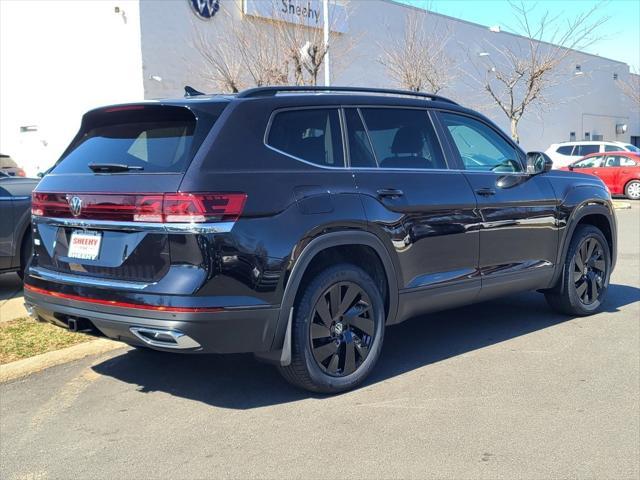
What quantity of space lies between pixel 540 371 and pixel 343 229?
189 centimetres

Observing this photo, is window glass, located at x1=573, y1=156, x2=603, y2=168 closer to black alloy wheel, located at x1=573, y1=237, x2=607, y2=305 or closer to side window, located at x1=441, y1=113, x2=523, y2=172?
black alloy wheel, located at x1=573, y1=237, x2=607, y2=305

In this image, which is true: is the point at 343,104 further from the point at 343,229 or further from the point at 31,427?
the point at 31,427

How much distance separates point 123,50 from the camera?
1753cm

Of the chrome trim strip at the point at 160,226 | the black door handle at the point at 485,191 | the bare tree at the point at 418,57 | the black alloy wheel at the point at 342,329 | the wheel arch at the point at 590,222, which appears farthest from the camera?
the bare tree at the point at 418,57

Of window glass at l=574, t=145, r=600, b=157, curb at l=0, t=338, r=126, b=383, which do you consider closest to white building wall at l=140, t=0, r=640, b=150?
window glass at l=574, t=145, r=600, b=157

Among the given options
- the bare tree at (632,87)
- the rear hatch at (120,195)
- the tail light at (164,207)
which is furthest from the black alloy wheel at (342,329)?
the bare tree at (632,87)

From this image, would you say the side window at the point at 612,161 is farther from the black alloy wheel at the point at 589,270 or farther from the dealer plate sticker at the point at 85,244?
the dealer plate sticker at the point at 85,244

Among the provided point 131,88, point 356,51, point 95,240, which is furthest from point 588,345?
point 356,51

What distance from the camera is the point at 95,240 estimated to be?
13.0 feet

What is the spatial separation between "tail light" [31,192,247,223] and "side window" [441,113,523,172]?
2.27 meters

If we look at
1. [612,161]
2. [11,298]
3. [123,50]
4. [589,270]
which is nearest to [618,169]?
[612,161]

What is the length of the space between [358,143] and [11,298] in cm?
470

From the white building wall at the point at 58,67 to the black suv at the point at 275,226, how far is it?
13.7 meters

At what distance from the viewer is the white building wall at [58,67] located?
57.6ft
